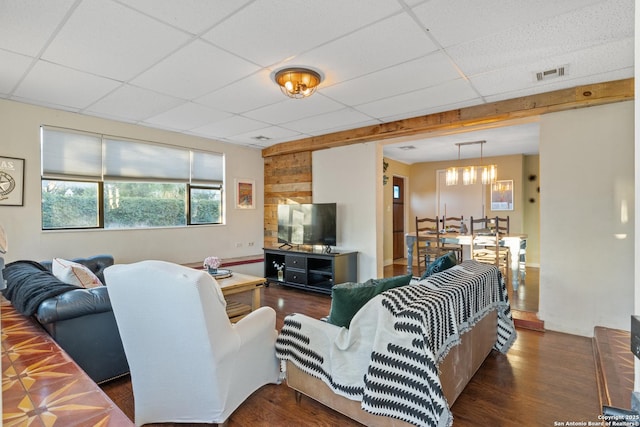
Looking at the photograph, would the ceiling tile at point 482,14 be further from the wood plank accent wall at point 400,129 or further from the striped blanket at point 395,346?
the striped blanket at point 395,346

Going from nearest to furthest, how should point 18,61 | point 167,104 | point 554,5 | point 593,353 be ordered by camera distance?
point 554,5 < point 18,61 < point 593,353 < point 167,104

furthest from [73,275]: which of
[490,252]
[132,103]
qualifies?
[490,252]

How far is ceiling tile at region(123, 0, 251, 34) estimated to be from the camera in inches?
73.7

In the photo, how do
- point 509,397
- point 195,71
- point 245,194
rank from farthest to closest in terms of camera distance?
1. point 245,194
2. point 195,71
3. point 509,397

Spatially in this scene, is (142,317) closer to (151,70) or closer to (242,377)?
(242,377)

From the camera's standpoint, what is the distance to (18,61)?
2.56 m

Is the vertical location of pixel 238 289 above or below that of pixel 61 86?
below

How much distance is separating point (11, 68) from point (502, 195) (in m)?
7.49

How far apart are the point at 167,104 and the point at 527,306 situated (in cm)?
474

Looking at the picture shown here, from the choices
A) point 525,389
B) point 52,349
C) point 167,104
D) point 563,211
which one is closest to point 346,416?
point 525,389

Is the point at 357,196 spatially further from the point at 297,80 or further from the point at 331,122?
the point at 297,80

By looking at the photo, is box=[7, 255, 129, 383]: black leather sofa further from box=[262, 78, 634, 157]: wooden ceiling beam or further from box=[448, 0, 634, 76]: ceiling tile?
box=[262, 78, 634, 157]: wooden ceiling beam

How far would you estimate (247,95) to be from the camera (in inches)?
130

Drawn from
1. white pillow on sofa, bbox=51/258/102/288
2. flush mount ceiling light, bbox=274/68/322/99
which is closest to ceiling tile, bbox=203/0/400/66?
flush mount ceiling light, bbox=274/68/322/99
